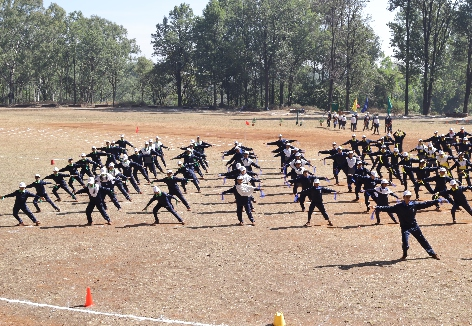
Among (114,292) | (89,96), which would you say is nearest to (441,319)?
(114,292)

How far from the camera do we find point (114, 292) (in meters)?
15.0

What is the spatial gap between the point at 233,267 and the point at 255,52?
3469 inches

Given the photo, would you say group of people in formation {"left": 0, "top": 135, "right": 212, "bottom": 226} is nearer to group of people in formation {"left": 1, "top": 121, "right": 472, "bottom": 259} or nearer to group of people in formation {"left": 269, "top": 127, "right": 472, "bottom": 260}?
group of people in formation {"left": 1, "top": 121, "right": 472, "bottom": 259}

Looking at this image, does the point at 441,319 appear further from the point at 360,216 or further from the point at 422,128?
the point at 422,128

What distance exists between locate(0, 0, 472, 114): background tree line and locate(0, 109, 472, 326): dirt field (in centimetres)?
6888

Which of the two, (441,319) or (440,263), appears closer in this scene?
(441,319)

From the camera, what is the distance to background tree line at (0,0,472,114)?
90.2 m

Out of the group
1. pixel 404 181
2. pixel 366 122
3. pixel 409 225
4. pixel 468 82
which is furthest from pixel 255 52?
pixel 409 225

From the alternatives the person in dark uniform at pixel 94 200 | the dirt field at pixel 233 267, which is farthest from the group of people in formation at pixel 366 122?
the person in dark uniform at pixel 94 200

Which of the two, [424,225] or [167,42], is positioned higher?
[167,42]

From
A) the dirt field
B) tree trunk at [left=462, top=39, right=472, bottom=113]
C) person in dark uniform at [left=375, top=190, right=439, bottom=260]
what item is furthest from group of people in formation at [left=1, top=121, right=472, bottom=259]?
tree trunk at [left=462, top=39, right=472, bottom=113]

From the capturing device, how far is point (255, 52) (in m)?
102

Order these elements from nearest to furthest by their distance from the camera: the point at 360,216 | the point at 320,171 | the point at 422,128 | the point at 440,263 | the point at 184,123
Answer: the point at 440,263 → the point at 360,216 → the point at 320,171 → the point at 422,128 → the point at 184,123

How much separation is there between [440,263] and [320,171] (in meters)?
18.9
